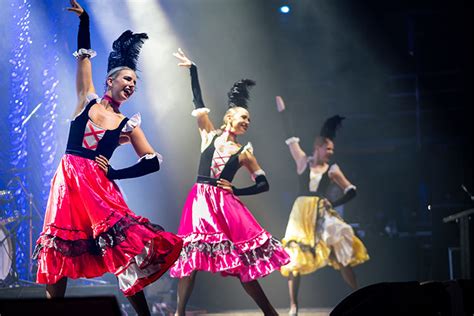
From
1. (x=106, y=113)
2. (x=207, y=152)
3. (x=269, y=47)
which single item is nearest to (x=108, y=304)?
(x=106, y=113)

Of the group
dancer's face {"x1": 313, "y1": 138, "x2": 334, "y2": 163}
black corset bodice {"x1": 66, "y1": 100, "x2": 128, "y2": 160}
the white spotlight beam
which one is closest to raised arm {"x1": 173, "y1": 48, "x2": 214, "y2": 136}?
the white spotlight beam

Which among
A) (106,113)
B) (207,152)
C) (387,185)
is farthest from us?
(387,185)

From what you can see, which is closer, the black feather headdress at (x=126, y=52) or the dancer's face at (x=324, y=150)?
the black feather headdress at (x=126, y=52)

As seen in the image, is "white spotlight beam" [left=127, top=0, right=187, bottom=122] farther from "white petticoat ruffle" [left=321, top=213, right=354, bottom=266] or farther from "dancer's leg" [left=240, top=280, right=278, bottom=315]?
"dancer's leg" [left=240, top=280, right=278, bottom=315]

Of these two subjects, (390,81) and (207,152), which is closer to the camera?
(207,152)

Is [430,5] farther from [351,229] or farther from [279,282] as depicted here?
[279,282]

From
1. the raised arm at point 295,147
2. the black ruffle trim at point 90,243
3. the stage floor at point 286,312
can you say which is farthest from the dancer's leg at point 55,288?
the raised arm at point 295,147

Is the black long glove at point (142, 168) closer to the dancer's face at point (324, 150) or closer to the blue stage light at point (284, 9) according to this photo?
the dancer's face at point (324, 150)

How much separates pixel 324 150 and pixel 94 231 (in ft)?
12.8

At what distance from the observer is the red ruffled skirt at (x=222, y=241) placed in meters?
5.64

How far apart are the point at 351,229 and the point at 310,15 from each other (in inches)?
108

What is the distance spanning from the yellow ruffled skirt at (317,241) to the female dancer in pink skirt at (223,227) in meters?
0.98

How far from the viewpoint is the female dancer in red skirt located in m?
4.51

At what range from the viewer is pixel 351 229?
743cm
